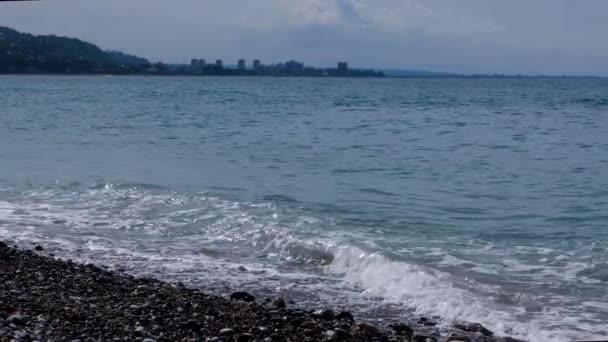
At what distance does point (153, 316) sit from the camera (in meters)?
7.76

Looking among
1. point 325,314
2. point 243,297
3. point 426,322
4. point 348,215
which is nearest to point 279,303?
point 243,297

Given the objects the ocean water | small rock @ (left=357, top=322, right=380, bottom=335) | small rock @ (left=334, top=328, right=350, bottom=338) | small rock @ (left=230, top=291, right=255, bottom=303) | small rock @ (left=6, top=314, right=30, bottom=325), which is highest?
small rock @ (left=6, top=314, right=30, bottom=325)

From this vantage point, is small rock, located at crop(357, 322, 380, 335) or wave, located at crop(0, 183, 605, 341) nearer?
small rock, located at crop(357, 322, 380, 335)

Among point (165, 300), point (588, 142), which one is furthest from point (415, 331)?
point (588, 142)

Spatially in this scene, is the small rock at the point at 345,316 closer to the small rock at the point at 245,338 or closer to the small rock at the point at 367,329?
the small rock at the point at 367,329

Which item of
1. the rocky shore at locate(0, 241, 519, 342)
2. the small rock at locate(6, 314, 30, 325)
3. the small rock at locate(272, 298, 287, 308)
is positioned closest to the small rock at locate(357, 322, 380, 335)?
the rocky shore at locate(0, 241, 519, 342)

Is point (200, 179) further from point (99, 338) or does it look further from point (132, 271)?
point (99, 338)

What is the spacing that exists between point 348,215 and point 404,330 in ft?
21.6

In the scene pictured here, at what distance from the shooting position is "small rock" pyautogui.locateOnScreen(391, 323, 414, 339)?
8000 millimetres

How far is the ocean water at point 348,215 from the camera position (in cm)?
980

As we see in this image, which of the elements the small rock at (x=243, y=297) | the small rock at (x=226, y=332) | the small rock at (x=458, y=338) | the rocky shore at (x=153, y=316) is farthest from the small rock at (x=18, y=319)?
the small rock at (x=458, y=338)

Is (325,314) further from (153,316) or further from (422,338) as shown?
(153,316)

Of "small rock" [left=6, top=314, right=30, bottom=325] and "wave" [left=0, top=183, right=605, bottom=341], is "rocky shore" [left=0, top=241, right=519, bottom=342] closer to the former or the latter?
"small rock" [left=6, top=314, right=30, bottom=325]

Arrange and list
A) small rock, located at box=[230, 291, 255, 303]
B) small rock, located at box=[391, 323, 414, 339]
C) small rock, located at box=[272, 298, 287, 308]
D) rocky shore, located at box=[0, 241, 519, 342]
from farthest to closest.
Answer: small rock, located at box=[230, 291, 255, 303] → small rock, located at box=[272, 298, 287, 308] → small rock, located at box=[391, 323, 414, 339] → rocky shore, located at box=[0, 241, 519, 342]
